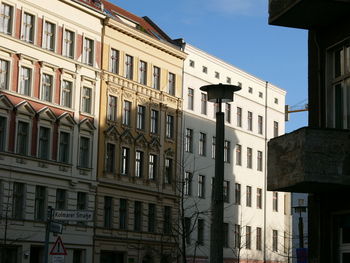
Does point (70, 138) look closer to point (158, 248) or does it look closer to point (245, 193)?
point (158, 248)

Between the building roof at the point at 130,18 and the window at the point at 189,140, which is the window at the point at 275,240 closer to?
the window at the point at 189,140

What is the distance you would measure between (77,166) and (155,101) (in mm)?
9530

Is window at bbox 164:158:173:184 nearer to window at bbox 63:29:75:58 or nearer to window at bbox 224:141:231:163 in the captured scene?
window at bbox 224:141:231:163

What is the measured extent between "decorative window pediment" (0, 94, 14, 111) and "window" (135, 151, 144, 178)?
40.8 feet

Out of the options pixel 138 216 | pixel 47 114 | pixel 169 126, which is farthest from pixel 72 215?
pixel 169 126

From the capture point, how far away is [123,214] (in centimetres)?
5491

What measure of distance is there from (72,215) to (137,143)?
1243 inches

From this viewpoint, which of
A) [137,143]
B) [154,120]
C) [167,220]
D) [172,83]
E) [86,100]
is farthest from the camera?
[172,83]

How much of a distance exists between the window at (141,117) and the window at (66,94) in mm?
6994

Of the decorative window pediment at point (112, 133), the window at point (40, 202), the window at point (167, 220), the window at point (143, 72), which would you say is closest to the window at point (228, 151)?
the window at point (167, 220)

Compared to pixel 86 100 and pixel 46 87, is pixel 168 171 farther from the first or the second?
pixel 46 87

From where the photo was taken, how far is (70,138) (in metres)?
50.6

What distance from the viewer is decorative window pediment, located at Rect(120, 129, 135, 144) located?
54.8 metres

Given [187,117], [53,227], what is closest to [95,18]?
[187,117]
